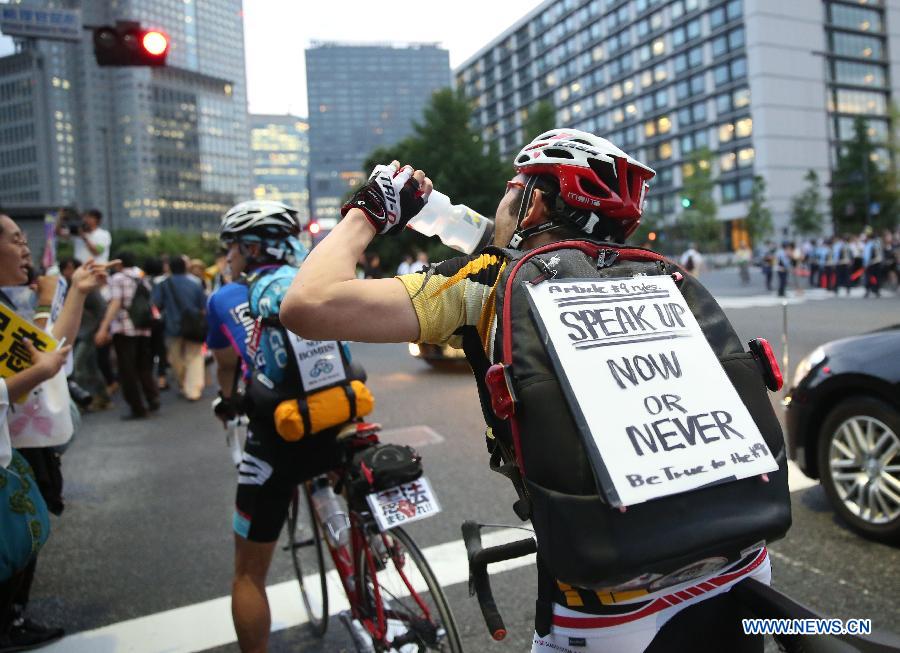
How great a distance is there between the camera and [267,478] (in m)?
2.93

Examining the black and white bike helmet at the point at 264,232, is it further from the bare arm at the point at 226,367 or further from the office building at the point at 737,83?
the office building at the point at 737,83

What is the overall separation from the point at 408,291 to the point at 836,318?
16400 millimetres

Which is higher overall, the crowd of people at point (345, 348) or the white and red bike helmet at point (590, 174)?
the white and red bike helmet at point (590, 174)

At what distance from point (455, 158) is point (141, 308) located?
3631 cm

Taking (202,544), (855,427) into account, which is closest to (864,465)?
(855,427)

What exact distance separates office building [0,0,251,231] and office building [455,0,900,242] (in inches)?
3203

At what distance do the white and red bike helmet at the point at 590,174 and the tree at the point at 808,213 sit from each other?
72.2 meters

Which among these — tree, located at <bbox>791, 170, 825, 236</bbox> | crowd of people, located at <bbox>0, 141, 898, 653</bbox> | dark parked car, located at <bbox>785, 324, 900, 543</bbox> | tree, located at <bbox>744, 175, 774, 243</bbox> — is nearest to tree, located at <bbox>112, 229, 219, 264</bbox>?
tree, located at <bbox>744, 175, 774, 243</bbox>

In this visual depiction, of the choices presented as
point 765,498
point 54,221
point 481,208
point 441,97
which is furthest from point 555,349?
point 441,97

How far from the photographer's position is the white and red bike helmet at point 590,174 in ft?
5.66

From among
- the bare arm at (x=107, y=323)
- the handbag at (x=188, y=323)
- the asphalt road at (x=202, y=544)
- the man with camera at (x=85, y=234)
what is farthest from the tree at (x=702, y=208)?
the asphalt road at (x=202, y=544)

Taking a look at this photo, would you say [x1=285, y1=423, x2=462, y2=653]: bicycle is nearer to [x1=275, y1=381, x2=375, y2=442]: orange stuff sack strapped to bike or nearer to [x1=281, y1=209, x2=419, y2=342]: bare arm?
[x1=275, y1=381, x2=375, y2=442]: orange stuff sack strapped to bike

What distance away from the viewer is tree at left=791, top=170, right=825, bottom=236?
2569 inches

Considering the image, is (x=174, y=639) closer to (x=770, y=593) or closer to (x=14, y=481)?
(x=14, y=481)
